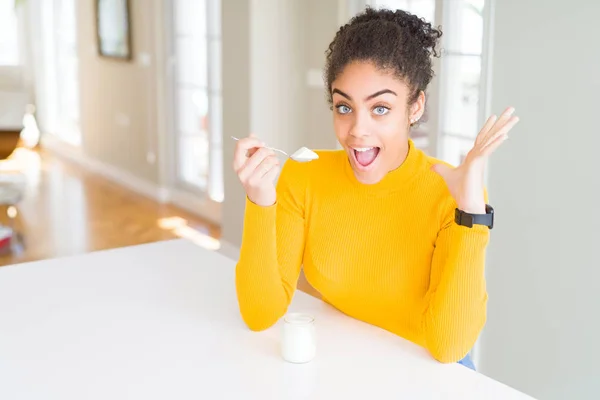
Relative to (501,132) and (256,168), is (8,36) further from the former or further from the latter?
(501,132)

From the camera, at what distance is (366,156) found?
165 cm

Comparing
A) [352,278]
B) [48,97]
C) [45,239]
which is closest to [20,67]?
[48,97]

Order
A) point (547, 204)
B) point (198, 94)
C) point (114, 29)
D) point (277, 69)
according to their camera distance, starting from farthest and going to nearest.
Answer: point (114, 29)
point (198, 94)
point (277, 69)
point (547, 204)

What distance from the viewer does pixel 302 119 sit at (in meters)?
4.21

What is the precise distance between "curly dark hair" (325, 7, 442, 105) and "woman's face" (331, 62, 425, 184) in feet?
0.07

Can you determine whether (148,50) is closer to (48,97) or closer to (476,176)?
(48,97)

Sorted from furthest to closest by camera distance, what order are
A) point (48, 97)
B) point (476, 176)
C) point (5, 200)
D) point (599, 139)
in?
1. point (48, 97)
2. point (5, 200)
3. point (599, 139)
4. point (476, 176)

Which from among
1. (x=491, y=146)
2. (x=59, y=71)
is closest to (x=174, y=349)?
(x=491, y=146)

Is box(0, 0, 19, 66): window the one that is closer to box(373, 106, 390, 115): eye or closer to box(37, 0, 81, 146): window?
box(37, 0, 81, 146): window

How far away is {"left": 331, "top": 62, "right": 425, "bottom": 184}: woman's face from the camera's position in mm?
1607

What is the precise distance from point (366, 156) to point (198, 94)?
4042mm

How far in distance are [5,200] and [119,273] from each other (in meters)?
3.13

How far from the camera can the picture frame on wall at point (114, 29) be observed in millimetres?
6145

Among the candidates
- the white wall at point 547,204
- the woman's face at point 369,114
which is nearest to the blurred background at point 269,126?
the white wall at point 547,204
